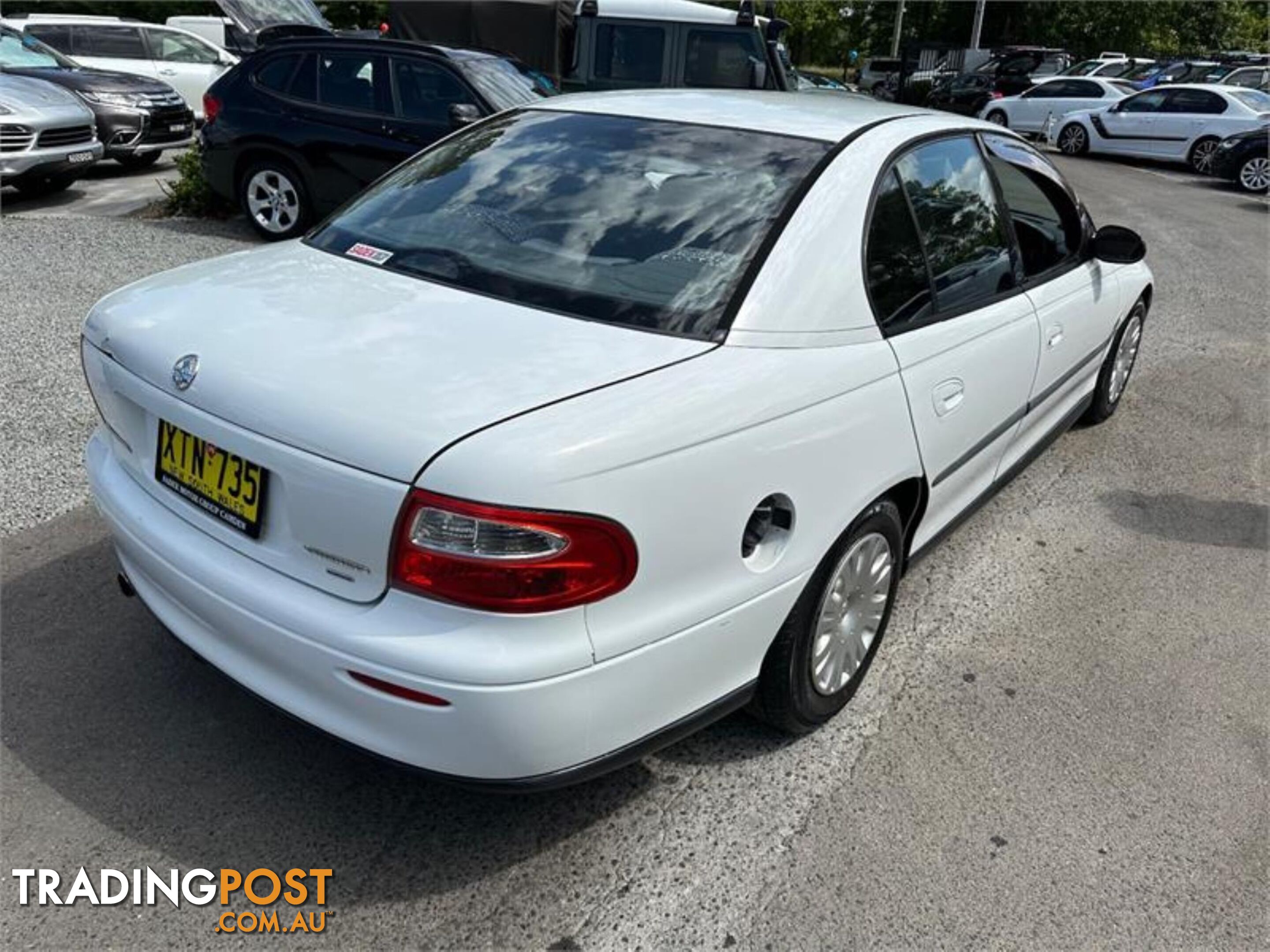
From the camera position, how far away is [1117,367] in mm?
5352

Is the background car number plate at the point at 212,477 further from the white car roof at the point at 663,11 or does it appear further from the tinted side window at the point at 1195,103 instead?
the tinted side window at the point at 1195,103

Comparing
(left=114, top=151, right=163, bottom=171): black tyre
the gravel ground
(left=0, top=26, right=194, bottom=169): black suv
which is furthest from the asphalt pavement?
(left=114, top=151, right=163, bottom=171): black tyre

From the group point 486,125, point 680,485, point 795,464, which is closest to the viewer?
point 680,485

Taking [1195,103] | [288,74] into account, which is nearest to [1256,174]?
[1195,103]

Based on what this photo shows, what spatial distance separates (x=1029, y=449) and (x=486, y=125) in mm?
2432

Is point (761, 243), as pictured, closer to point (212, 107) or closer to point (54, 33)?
point (212, 107)

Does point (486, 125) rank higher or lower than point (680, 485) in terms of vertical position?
higher

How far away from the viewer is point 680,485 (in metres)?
2.10

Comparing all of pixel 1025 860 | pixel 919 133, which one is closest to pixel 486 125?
pixel 919 133

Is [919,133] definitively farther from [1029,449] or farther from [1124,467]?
[1124,467]

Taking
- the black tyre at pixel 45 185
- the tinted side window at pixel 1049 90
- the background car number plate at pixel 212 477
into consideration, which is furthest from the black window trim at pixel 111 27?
the tinted side window at pixel 1049 90

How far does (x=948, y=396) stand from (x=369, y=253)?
1.73 m

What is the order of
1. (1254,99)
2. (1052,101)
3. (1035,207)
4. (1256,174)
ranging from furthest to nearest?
1. (1052,101)
2. (1254,99)
3. (1256,174)
4. (1035,207)

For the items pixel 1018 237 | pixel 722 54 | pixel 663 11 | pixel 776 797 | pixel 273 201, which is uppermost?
pixel 663 11
